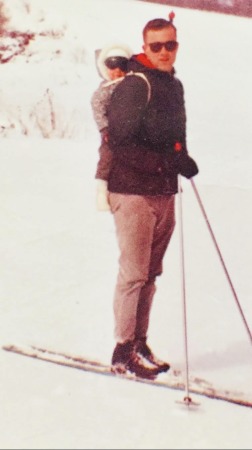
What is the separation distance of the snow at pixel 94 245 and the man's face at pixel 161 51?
1184 millimetres

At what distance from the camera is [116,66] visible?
2742 millimetres

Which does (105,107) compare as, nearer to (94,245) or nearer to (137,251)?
(137,251)

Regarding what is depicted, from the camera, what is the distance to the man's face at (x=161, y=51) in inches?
101

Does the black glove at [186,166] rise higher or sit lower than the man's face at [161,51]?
lower

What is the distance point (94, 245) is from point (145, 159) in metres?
2.18

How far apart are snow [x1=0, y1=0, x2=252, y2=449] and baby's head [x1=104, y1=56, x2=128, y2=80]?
117cm

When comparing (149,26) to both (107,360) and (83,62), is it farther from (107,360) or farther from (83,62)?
(83,62)

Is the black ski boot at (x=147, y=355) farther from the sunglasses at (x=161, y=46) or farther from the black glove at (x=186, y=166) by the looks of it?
the sunglasses at (x=161, y=46)

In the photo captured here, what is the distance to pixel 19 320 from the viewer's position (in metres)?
3.58

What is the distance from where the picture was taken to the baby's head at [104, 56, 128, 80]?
107 inches

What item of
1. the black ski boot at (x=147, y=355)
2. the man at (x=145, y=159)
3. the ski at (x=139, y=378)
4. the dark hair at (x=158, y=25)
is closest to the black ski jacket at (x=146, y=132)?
the man at (x=145, y=159)

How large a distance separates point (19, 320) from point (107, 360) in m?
0.66

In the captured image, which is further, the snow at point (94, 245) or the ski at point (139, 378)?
the ski at point (139, 378)

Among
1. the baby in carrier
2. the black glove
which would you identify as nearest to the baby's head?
the baby in carrier
